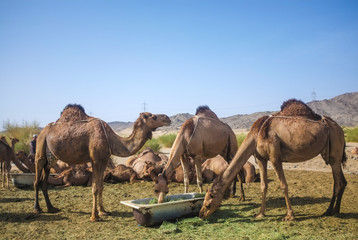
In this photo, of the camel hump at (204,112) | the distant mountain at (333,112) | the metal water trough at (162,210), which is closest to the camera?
the metal water trough at (162,210)

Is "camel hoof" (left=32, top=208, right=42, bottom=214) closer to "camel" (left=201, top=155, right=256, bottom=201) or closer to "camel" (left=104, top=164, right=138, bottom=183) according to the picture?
"camel" (left=104, top=164, right=138, bottom=183)

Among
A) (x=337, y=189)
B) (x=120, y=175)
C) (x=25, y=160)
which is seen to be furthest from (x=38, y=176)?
(x=337, y=189)

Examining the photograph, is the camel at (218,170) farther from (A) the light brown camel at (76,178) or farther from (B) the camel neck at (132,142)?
(B) the camel neck at (132,142)

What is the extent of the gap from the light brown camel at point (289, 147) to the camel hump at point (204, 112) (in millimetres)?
2282

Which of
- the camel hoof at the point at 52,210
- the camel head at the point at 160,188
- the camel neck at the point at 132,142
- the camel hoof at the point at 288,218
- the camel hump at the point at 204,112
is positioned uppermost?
the camel hump at the point at 204,112

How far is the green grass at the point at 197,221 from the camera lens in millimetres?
5789

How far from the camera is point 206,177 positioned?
38.9 ft

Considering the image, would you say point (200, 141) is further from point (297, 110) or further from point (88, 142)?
point (88, 142)

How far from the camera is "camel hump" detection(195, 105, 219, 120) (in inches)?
358

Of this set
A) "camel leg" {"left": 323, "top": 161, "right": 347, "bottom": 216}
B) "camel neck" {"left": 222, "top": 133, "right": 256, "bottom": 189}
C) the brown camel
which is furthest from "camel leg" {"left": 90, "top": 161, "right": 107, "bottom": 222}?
the brown camel

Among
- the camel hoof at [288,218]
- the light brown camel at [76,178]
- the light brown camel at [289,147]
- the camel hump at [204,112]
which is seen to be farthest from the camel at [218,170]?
the camel hoof at [288,218]

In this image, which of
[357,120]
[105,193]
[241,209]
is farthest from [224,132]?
[357,120]

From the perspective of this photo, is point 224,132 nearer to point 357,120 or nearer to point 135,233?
point 135,233

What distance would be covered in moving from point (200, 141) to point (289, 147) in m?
2.44
